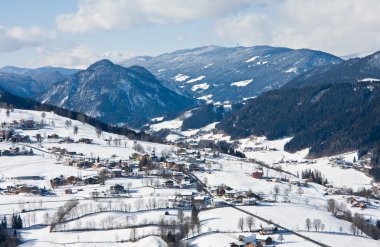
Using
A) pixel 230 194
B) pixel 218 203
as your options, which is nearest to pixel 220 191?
pixel 230 194

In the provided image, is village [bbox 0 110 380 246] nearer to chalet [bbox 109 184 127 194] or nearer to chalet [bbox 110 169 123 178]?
chalet [bbox 109 184 127 194]

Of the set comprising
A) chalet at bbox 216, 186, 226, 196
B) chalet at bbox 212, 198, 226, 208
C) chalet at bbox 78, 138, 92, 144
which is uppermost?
chalet at bbox 78, 138, 92, 144

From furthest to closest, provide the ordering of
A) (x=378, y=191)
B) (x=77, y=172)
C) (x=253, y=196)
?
1. (x=378, y=191)
2. (x=77, y=172)
3. (x=253, y=196)

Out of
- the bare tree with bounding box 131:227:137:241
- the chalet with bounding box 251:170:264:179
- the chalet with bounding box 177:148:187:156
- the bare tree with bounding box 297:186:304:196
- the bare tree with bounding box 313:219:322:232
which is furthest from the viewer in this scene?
the chalet with bounding box 177:148:187:156

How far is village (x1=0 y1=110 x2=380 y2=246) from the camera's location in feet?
214

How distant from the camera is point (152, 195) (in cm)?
8175

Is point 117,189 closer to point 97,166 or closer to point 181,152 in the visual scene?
point 97,166

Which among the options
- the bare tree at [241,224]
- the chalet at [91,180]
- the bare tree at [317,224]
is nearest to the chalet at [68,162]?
the chalet at [91,180]

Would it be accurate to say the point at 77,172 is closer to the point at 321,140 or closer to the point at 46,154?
the point at 46,154

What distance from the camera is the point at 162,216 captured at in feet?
231

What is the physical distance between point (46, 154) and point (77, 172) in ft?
48.9

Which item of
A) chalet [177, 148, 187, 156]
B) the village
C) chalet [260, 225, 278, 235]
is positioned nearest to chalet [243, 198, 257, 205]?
the village

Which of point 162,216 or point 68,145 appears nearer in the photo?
point 162,216

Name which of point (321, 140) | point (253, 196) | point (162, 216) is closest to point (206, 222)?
point (162, 216)
